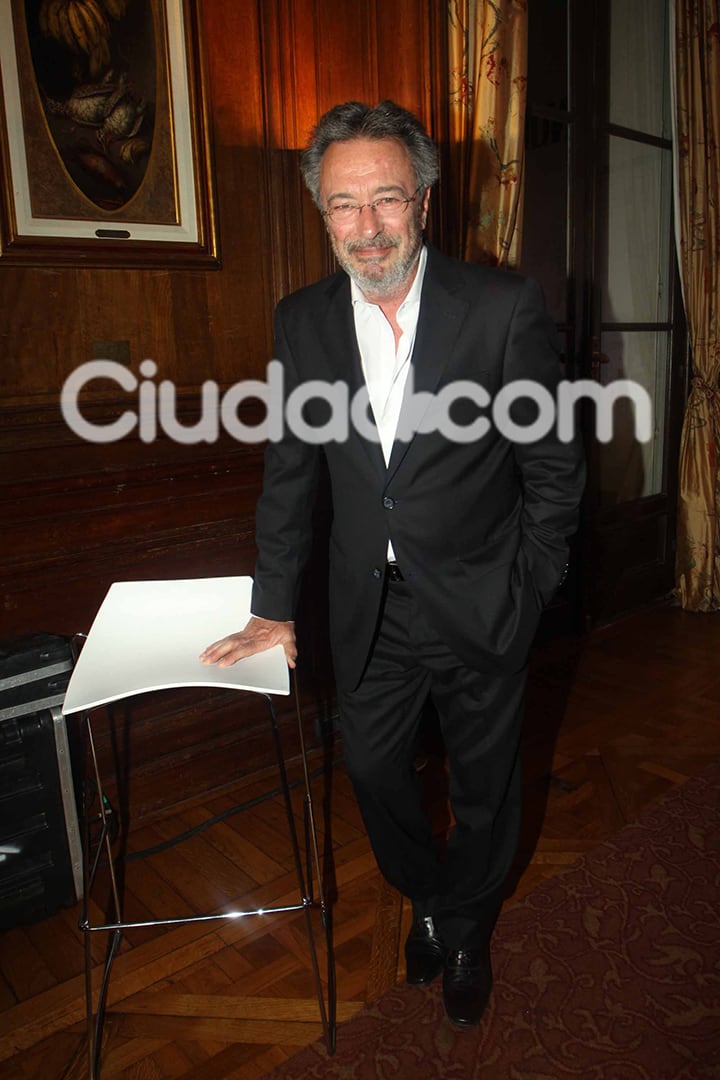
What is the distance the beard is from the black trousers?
1.81 feet

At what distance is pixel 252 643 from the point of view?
1566 mm

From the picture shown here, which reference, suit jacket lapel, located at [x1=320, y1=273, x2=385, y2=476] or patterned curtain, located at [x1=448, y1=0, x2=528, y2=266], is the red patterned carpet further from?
patterned curtain, located at [x1=448, y1=0, x2=528, y2=266]

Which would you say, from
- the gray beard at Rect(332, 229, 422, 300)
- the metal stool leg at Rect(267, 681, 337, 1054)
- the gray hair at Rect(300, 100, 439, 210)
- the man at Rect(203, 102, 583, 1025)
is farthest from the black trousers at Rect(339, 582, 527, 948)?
the gray hair at Rect(300, 100, 439, 210)

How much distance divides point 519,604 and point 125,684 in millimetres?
710

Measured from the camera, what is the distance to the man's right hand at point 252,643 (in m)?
1.50

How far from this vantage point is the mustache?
59.2 inches

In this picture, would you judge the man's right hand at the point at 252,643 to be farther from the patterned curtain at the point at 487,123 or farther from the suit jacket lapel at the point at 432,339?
the patterned curtain at the point at 487,123

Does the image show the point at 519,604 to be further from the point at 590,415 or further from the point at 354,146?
the point at 590,415

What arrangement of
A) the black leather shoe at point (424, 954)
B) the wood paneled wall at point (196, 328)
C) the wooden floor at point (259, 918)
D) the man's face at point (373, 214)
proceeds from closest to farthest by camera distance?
the man's face at point (373, 214) → the wooden floor at point (259, 918) → the black leather shoe at point (424, 954) → the wood paneled wall at point (196, 328)

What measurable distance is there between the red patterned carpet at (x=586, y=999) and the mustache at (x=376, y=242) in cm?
149

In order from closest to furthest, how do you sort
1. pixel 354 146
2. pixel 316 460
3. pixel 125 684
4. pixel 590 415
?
pixel 125 684 → pixel 354 146 → pixel 316 460 → pixel 590 415

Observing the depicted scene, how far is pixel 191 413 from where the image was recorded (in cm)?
248

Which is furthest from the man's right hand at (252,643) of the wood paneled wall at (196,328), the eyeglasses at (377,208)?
the wood paneled wall at (196,328)

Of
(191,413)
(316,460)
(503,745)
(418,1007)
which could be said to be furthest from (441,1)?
(418,1007)
